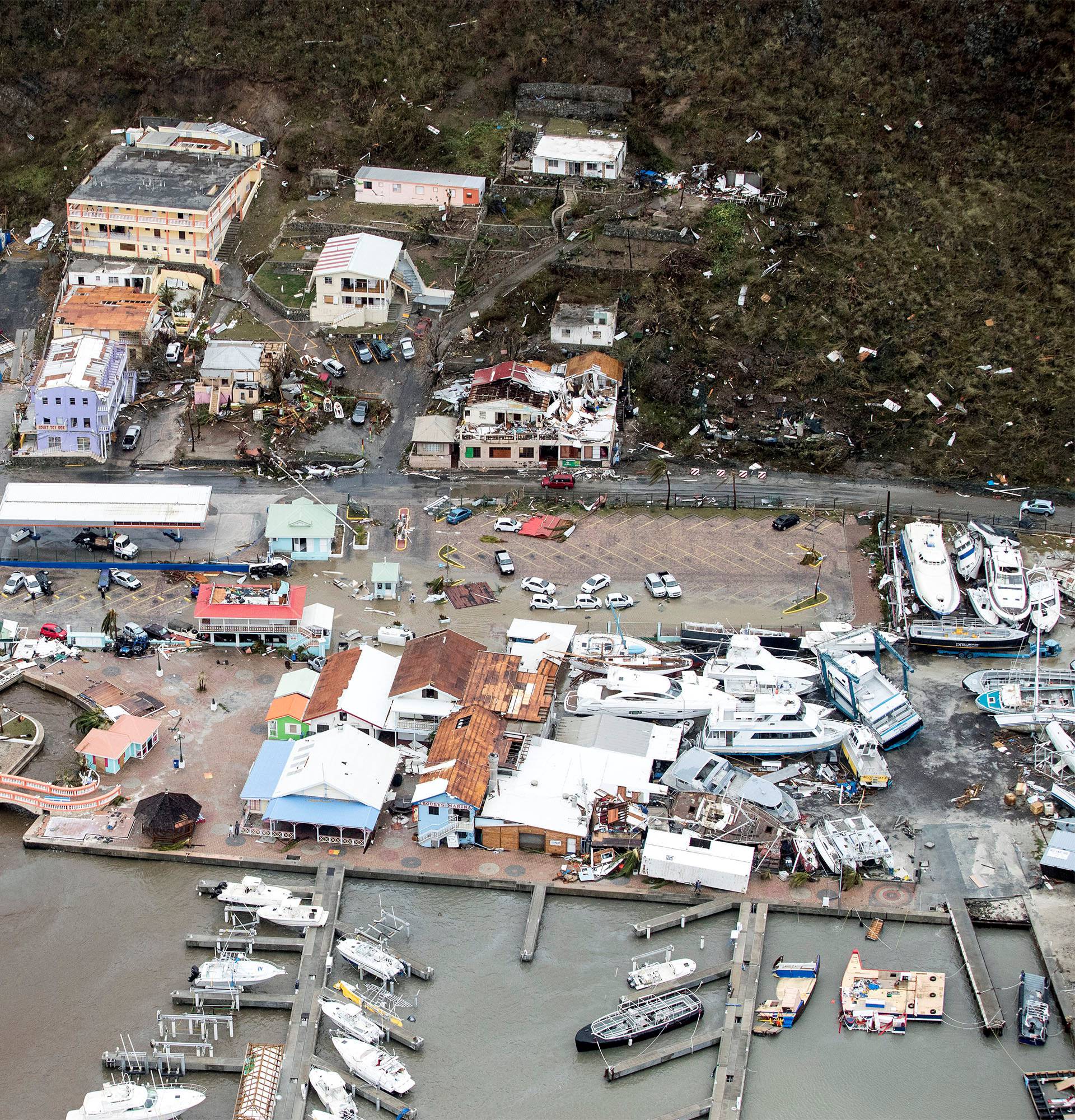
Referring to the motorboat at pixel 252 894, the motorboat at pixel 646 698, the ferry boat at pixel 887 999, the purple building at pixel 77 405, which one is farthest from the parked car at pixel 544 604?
the purple building at pixel 77 405

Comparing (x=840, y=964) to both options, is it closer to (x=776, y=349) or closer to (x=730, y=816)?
(x=730, y=816)

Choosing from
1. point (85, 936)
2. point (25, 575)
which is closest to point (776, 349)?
point (25, 575)

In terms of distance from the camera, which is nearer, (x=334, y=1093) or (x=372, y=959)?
(x=334, y=1093)

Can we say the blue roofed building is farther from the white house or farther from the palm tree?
the white house

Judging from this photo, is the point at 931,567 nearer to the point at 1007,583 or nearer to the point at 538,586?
the point at 1007,583

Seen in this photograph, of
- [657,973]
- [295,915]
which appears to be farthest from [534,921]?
[295,915]

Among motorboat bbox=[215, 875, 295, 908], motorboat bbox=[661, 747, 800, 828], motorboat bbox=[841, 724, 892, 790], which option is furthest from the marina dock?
motorboat bbox=[215, 875, 295, 908]

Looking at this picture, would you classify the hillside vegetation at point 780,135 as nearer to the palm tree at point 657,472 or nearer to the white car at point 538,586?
the palm tree at point 657,472
